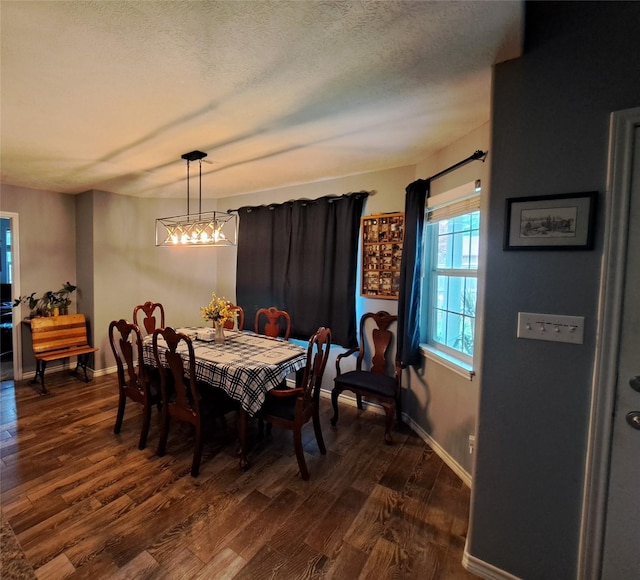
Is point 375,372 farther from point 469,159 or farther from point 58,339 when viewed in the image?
point 58,339

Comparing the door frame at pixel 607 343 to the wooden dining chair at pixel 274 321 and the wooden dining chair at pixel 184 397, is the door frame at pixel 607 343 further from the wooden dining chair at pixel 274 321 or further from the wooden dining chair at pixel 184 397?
the wooden dining chair at pixel 274 321

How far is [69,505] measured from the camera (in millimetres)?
1870

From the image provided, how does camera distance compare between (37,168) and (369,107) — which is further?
(37,168)

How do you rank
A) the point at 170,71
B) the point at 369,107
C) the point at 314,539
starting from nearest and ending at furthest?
the point at 170,71 → the point at 314,539 → the point at 369,107

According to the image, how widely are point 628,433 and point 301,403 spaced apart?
167 centimetres

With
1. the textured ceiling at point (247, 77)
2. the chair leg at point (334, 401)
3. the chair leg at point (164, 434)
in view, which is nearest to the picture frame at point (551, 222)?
the textured ceiling at point (247, 77)

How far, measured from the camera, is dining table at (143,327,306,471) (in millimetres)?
2174

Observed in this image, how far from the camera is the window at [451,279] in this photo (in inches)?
89.5

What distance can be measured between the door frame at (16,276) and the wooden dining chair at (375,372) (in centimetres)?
404

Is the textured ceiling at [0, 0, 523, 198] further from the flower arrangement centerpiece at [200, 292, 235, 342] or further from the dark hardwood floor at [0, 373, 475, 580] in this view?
the dark hardwood floor at [0, 373, 475, 580]

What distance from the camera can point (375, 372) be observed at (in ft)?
10.2

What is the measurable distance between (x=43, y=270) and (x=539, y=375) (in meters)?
5.33

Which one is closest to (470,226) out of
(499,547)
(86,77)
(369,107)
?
(369,107)

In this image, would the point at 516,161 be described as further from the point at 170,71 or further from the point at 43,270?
the point at 43,270
